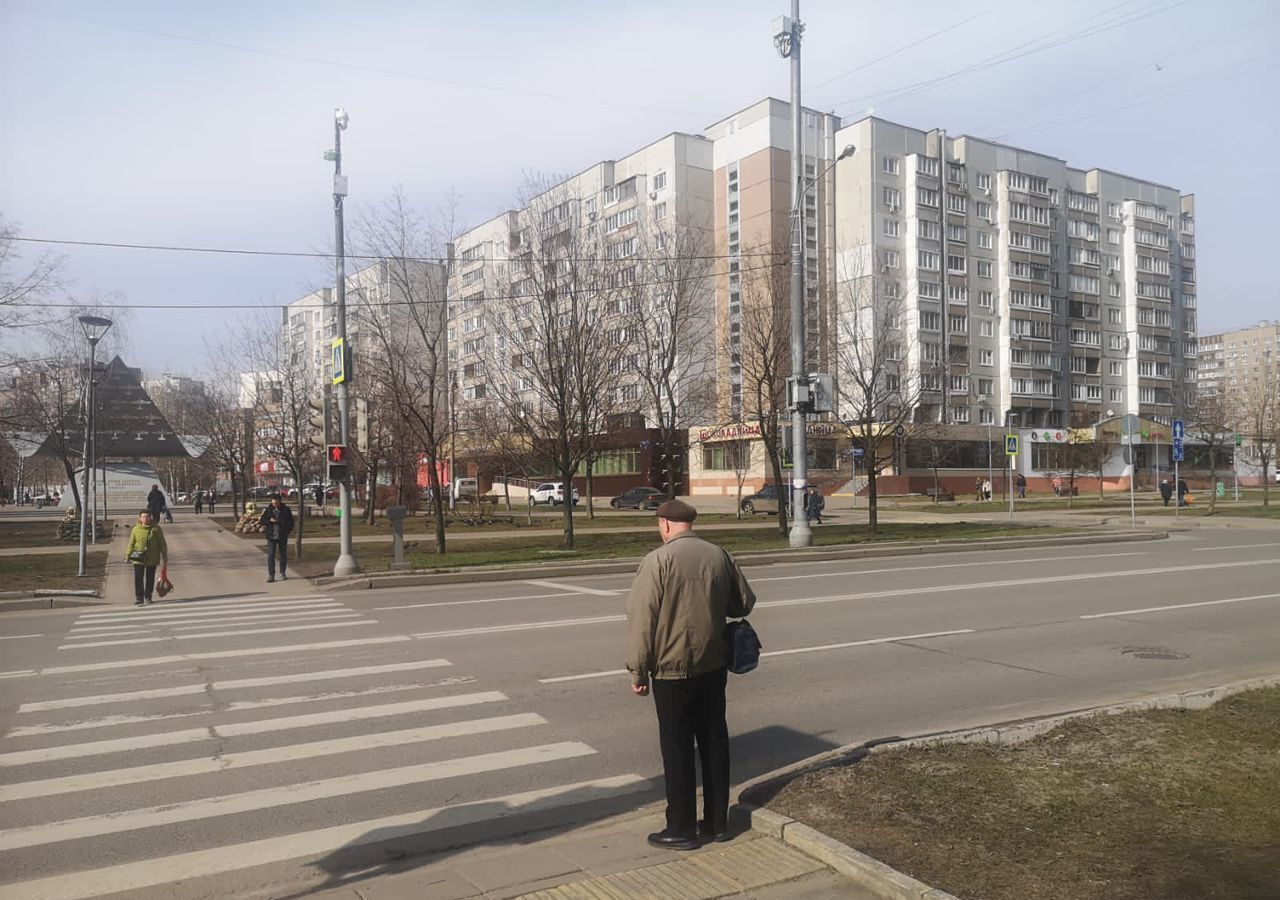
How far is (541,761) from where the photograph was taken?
258 inches

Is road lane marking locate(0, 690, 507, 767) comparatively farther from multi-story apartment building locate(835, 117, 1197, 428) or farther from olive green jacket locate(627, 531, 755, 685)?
multi-story apartment building locate(835, 117, 1197, 428)

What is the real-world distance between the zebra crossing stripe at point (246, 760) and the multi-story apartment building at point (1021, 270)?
6091 centimetres

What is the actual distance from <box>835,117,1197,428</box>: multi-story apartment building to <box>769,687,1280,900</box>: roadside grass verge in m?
61.1

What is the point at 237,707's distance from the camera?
8219 mm

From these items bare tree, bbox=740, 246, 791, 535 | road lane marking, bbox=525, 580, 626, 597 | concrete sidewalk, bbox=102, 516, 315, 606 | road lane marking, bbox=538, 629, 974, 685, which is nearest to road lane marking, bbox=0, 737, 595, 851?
road lane marking, bbox=538, 629, 974, 685

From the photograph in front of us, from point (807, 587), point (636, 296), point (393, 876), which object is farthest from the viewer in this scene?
point (636, 296)

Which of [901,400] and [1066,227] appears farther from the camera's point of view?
[1066,227]

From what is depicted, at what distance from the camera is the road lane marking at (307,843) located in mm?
4645

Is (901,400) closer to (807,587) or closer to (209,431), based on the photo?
(807,587)

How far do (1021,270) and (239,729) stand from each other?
82882mm

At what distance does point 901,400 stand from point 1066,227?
212 feet

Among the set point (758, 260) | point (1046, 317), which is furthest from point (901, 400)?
point (1046, 317)

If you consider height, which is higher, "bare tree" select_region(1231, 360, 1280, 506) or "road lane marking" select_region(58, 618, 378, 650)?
"bare tree" select_region(1231, 360, 1280, 506)

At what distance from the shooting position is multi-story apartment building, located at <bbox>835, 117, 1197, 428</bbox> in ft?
246
